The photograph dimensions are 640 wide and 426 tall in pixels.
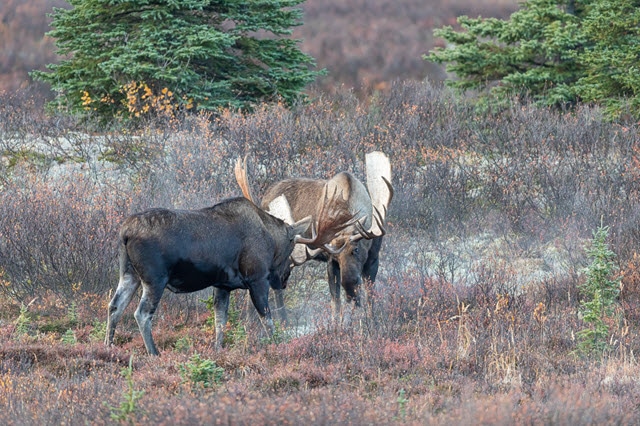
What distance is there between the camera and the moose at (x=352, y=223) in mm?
10227

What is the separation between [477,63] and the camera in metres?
19.7

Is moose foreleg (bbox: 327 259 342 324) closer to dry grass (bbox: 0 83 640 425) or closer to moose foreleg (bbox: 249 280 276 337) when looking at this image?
dry grass (bbox: 0 83 640 425)

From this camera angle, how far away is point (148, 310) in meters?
8.83

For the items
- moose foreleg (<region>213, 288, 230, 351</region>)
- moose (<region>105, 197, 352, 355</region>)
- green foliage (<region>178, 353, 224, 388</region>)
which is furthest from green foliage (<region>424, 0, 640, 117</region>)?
green foliage (<region>178, 353, 224, 388</region>)

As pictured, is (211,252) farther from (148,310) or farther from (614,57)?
(614,57)

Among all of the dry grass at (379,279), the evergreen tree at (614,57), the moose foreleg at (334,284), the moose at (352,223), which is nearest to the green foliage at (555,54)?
the evergreen tree at (614,57)

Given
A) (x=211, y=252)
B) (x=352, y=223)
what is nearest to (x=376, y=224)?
(x=352, y=223)

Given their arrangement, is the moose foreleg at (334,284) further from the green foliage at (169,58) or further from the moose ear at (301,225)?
the green foliage at (169,58)

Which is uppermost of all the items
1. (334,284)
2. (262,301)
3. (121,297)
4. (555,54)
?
(555,54)

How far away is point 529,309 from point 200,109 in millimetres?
9740

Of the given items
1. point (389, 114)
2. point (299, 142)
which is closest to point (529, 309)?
point (299, 142)

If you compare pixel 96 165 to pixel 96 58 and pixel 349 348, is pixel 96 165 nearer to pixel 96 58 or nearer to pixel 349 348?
pixel 96 58

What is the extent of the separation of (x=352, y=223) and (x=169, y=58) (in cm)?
884

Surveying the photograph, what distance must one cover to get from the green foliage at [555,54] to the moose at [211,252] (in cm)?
911
